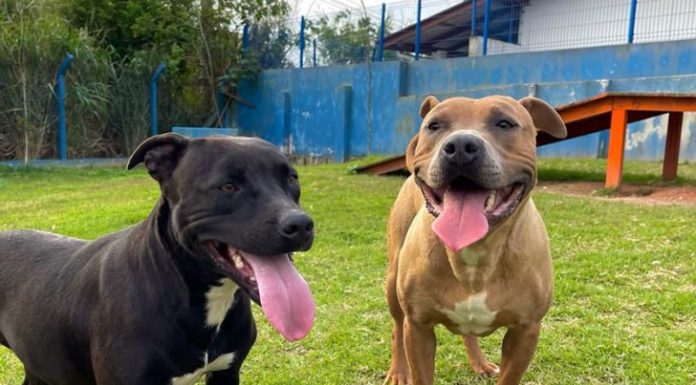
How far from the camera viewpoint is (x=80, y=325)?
2676mm

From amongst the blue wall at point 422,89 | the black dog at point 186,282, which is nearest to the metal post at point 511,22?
the blue wall at point 422,89

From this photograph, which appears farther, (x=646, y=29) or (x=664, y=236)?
(x=646, y=29)

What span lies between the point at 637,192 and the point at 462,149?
730 centimetres

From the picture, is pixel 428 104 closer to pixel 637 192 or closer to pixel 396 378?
pixel 396 378

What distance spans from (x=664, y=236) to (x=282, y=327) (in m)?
4.92

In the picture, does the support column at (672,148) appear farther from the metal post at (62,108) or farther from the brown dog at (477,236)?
the metal post at (62,108)

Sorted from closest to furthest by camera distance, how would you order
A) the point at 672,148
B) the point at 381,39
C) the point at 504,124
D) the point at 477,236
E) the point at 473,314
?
the point at 477,236, the point at 504,124, the point at 473,314, the point at 672,148, the point at 381,39

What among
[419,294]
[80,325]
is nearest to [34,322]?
[80,325]

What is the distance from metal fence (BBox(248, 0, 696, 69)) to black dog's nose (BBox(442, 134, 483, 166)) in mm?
11945

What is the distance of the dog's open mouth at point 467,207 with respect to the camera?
2.63 m

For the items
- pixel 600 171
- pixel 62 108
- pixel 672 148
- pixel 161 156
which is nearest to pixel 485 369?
pixel 161 156

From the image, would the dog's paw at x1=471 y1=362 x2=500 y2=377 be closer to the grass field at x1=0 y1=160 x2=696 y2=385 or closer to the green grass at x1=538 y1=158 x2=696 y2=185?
the grass field at x1=0 y1=160 x2=696 y2=385

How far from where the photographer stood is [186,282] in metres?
2.56

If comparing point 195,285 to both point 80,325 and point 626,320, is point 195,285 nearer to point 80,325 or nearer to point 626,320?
point 80,325
